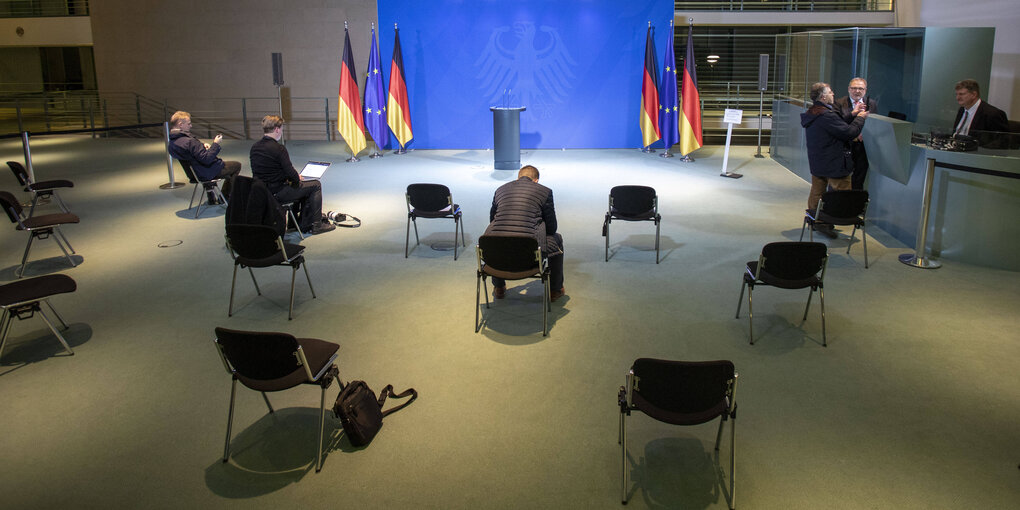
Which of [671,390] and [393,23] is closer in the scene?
[671,390]

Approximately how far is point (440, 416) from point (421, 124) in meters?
10.6

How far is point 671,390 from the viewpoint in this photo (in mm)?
3172

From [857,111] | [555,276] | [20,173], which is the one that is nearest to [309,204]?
[555,276]

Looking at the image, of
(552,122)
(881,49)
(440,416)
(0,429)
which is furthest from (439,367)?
(552,122)

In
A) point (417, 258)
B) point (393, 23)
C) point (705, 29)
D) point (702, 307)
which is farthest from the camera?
point (705, 29)

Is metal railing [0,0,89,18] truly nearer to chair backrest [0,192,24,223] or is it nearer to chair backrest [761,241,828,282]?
chair backrest [0,192,24,223]

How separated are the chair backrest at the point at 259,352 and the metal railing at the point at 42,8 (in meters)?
18.2

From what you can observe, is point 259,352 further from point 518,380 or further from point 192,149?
point 192,149

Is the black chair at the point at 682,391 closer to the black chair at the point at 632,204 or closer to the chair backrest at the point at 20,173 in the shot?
the black chair at the point at 632,204

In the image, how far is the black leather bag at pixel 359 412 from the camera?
12.0 ft

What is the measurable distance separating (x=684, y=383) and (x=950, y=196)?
493 centimetres

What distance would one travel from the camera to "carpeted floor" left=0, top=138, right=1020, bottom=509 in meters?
3.43

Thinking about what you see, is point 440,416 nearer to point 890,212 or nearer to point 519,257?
point 519,257

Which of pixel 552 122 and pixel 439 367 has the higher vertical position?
pixel 552 122
